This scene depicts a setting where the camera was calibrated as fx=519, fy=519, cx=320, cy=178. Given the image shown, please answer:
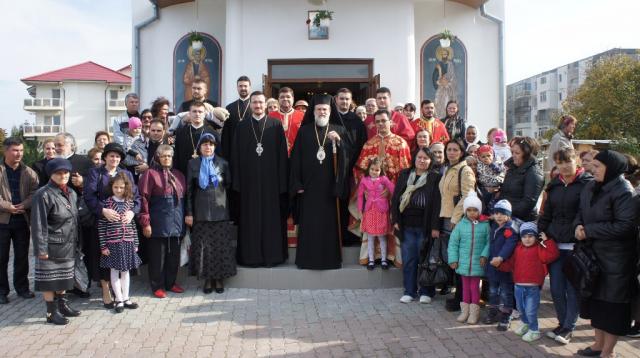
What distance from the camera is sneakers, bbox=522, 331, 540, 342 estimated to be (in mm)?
4773

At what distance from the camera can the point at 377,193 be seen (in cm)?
634

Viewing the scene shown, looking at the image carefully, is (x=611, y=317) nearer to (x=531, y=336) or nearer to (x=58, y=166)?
(x=531, y=336)

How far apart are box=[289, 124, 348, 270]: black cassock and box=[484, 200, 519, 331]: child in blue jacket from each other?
2.03m

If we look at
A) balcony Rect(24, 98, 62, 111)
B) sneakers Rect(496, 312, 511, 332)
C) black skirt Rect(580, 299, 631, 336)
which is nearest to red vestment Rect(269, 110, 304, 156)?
sneakers Rect(496, 312, 511, 332)

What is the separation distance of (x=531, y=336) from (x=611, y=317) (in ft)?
2.54

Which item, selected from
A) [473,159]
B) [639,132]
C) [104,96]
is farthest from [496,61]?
[104,96]

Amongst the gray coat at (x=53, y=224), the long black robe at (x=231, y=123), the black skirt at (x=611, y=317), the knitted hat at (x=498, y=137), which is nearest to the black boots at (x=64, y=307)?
the gray coat at (x=53, y=224)

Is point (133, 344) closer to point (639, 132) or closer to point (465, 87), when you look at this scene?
point (465, 87)

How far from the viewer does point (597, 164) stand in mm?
4316

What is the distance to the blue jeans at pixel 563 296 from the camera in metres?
4.82

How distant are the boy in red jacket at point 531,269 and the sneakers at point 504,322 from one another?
166mm

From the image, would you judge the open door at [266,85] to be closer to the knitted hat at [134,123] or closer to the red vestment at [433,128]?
the red vestment at [433,128]

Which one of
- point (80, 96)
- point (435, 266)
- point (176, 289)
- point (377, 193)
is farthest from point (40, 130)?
point (435, 266)

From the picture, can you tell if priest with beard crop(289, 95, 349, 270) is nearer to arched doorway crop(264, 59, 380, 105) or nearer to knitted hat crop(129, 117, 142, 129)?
knitted hat crop(129, 117, 142, 129)
